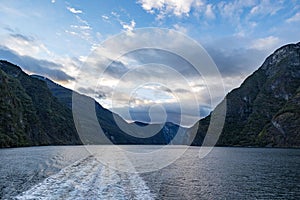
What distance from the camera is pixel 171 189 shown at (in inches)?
1827

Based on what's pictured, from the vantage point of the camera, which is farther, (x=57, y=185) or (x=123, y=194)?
(x=57, y=185)

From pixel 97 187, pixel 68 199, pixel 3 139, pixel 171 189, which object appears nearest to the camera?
pixel 68 199

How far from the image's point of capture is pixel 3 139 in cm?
19838

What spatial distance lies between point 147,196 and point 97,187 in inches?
309

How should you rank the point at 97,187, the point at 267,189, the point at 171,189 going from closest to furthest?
the point at 97,187 < the point at 171,189 < the point at 267,189

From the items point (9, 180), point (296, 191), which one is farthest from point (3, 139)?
point (296, 191)

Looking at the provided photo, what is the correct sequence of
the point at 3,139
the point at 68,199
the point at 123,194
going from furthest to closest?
1. the point at 3,139
2. the point at 123,194
3. the point at 68,199

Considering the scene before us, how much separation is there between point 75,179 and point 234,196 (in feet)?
81.1

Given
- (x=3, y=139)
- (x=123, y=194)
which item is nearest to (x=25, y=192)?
(x=123, y=194)

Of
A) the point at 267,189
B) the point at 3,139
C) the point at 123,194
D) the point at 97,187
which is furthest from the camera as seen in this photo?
the point at 3,139

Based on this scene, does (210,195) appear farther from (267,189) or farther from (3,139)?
(3,139)

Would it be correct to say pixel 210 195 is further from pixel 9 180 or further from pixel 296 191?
pixel 9 180

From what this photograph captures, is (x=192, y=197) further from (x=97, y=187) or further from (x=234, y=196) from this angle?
(x=97, y=187)

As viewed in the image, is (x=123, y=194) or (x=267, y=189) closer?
(x=123, y=194)
